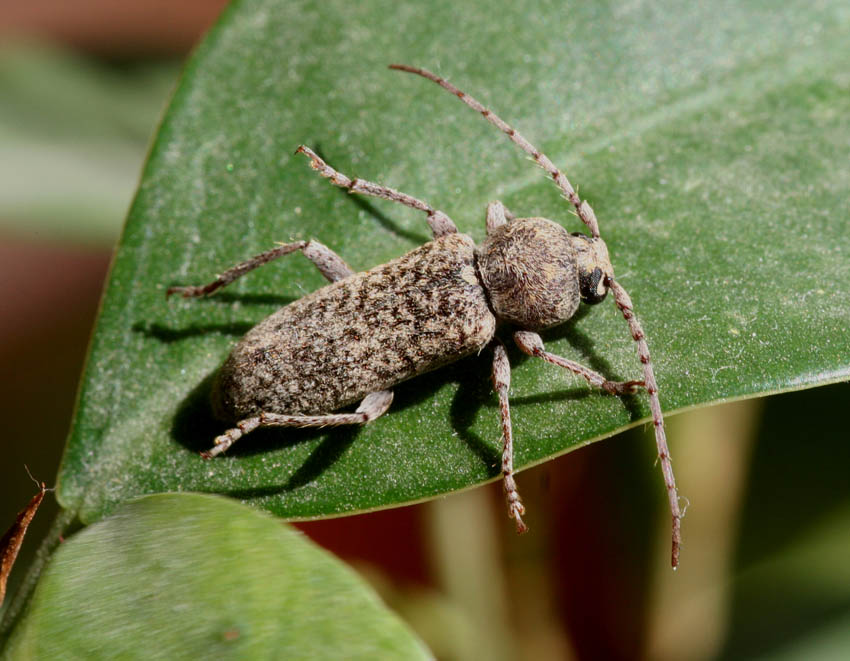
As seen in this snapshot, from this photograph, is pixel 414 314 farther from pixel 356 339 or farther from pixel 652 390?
pixel 652 390

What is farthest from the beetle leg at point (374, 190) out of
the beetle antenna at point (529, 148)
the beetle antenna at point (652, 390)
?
the beetle antenna at point (652, 390)

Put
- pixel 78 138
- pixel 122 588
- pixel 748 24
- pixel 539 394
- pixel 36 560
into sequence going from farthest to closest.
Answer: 1. pixel 78 138
2. pixel 748 24
3. pixel 539 394
4. pixel 36 560
5. pixel 122 588

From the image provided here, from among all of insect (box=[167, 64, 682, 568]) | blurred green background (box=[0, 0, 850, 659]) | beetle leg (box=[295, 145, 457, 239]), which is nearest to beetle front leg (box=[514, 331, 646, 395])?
insect (box=[167, 64, 682, 568])

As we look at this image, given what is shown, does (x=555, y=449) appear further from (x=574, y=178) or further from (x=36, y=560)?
(x=36, y=560)

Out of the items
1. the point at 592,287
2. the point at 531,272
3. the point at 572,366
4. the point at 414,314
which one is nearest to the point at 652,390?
the point at 572,366

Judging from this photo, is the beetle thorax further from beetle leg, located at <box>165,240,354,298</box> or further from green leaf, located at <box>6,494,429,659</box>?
green leaf, located at <box>6,494,429,659</box>

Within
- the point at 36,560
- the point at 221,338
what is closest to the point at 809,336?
the point at 221,338

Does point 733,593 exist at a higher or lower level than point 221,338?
lower
